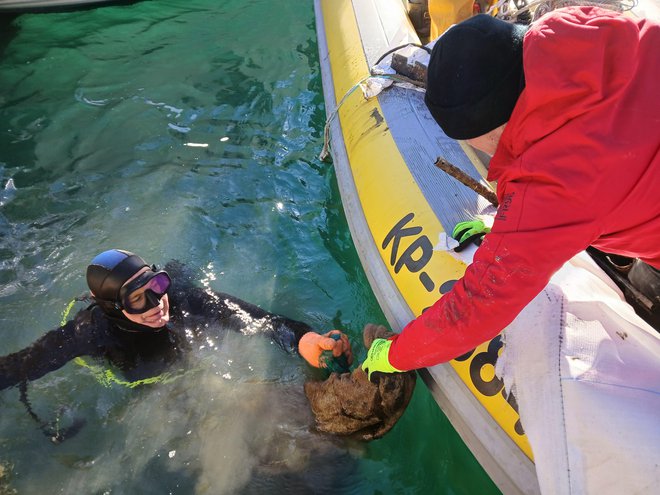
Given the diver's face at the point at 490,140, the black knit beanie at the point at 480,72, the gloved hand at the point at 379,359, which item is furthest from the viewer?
the gloved hand at the point at 379,359

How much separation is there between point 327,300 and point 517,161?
2679mm

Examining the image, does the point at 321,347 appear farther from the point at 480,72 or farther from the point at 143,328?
the point at 480,72

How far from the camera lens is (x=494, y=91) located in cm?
173

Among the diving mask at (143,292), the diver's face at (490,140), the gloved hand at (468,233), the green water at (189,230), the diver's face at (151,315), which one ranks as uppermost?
the diver's face at (490,140)

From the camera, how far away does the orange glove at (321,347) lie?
126 inches

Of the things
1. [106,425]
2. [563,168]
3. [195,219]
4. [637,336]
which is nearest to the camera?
[563,168]

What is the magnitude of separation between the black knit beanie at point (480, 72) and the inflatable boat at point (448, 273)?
109 cm

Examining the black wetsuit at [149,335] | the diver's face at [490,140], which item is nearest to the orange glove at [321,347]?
the black wetsuit at [149,335]

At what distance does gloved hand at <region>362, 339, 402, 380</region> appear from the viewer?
8.47 ft

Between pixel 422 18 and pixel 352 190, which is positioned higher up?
pixel 422 18

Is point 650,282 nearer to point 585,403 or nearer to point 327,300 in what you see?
point 585,403

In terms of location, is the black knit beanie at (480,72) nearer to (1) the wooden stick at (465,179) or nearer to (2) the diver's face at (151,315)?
(1) the wooden stick at (465,179)

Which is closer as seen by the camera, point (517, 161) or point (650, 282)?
point (517, 161)

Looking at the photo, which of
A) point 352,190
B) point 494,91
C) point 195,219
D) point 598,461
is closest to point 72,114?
point 195,219
